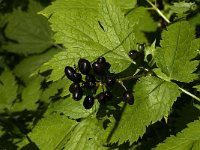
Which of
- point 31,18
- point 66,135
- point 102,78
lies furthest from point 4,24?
point 102,78

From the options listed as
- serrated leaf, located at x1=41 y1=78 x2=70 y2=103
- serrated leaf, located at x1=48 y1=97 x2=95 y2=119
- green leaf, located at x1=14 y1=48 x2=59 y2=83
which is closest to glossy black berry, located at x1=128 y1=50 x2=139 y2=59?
serrated leaf, located at x1=48 y1=97 x2=95 y2=119

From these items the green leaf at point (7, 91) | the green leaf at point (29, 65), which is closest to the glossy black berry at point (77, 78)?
the green leaf at point (7, 91)

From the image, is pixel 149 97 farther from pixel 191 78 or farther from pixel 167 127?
pixel 167 127

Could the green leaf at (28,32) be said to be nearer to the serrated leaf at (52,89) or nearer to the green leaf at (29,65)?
the green leaf at (29,65)

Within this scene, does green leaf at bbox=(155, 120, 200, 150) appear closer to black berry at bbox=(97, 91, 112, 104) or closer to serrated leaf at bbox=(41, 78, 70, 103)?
black berry at bbox=(97, 91, 112, 104)

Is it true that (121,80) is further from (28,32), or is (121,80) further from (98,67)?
(28,32)

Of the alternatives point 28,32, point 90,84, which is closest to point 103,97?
point 90,84
